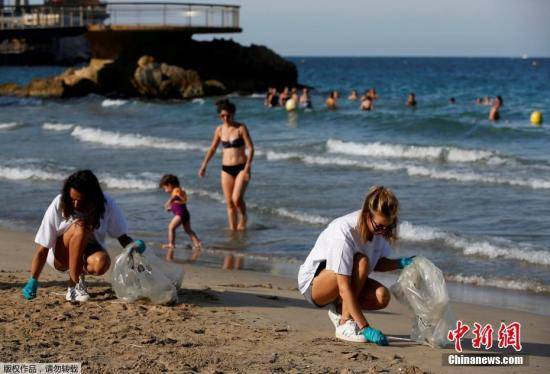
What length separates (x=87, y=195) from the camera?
6.23 metres

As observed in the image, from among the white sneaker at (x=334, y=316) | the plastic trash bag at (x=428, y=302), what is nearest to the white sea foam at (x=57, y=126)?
the white sneaker at (x=334, y=316)

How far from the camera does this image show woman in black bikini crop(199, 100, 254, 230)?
10.8m

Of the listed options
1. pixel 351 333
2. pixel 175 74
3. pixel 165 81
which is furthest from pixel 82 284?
pixel 175 74

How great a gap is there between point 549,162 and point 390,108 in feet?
55.2

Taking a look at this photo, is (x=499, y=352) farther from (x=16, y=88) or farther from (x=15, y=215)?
(x=16, y=88)

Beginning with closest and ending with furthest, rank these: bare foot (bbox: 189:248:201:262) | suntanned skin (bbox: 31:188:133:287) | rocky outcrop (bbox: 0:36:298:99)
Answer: suntanned skin (bbox: 31:188:133:287), bare foot (bbox: 189:248:201:262), rocky outcrop (bbox: 0:36:298:99)

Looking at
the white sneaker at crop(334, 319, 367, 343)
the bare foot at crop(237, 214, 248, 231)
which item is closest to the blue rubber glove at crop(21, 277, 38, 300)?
the white sneaker at crop(334, 319, 367, 343)

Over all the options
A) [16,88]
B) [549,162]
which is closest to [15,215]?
[549,162]

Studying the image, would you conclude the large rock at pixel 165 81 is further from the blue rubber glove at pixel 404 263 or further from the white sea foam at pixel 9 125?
the blue rubber glove at pixel 404 263

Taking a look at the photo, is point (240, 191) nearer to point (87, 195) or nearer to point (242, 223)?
point (242, 223)

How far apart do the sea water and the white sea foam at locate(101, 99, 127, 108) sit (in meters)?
3.82

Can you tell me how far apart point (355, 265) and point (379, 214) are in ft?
1.43

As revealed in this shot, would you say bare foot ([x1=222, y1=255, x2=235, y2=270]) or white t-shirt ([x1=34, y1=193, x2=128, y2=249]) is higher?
white t-shirt ([x1=34, y1=193, x2=128, y2=249])

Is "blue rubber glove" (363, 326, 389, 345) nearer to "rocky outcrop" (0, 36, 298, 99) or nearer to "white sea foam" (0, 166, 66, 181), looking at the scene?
"white sea foam" (0, 166, 66, 181)
